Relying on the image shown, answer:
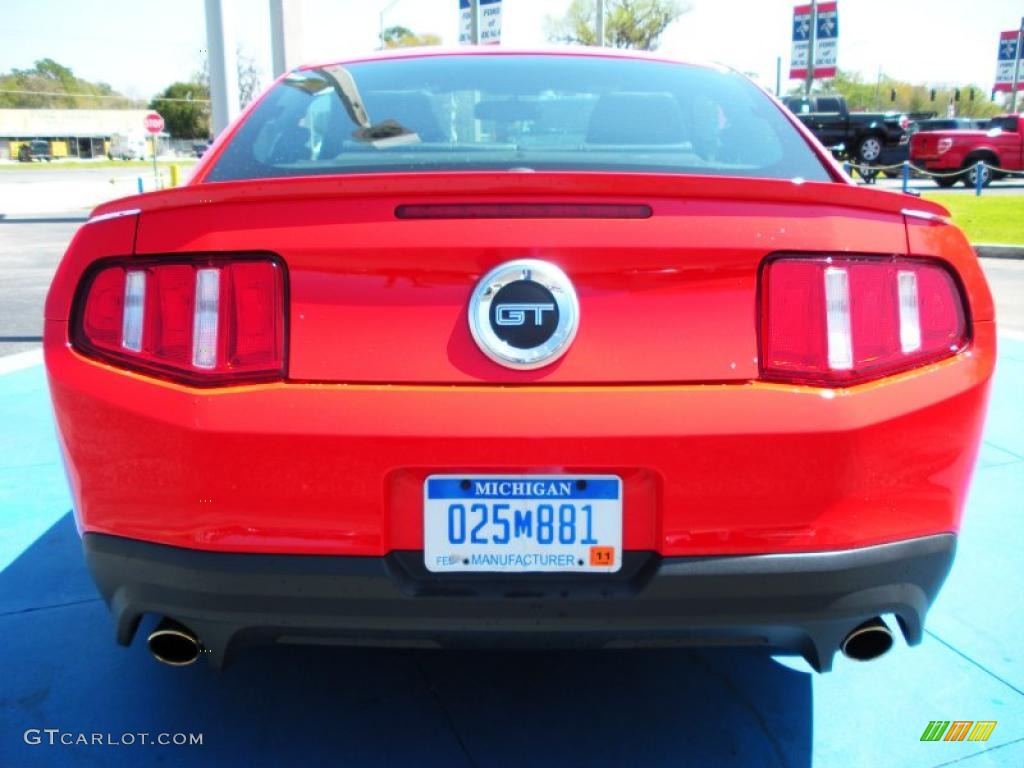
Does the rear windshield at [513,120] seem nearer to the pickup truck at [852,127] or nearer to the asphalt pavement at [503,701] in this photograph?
the asphalt pavement at [503,701]

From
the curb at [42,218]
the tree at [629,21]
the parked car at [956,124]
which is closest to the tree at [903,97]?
the tree at [629,21]

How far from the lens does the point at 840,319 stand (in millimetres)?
1699

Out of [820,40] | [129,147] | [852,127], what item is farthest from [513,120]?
[129,147]

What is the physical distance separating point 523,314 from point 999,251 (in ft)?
38.1

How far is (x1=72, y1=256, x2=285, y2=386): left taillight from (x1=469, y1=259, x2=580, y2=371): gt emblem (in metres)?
0.37

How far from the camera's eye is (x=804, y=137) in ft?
8.23

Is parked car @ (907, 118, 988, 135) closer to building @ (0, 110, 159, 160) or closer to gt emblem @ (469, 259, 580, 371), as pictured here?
gt emblem @ (469, 259, 580, 371)

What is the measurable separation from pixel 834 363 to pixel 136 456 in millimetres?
1283

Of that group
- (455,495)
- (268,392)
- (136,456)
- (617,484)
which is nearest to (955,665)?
(617,484)

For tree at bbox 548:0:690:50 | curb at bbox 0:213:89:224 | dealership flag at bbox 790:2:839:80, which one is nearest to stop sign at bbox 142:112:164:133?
curb at bbox 0:213:89:224

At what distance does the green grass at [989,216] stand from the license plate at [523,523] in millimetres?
10997

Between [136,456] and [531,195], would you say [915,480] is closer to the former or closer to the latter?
[531,195]

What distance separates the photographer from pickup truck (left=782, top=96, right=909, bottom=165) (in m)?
26.4

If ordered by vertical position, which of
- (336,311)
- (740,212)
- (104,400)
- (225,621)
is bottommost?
(225,621)
